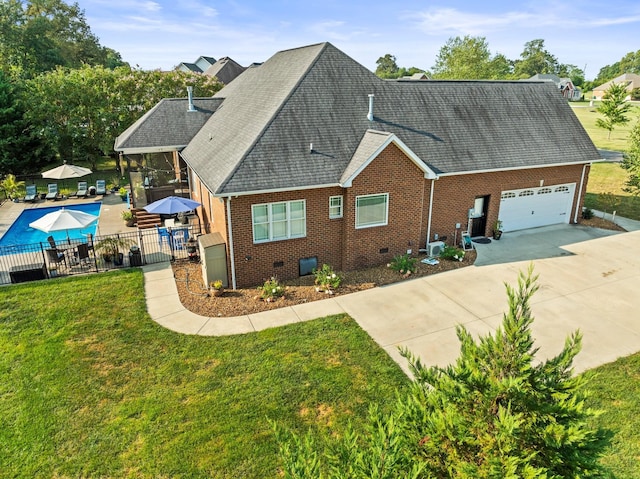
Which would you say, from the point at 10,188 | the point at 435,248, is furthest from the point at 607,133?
the point at 10,188

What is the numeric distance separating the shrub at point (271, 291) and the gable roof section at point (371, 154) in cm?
422

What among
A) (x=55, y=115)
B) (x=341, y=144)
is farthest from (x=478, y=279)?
(x=55, y=115)

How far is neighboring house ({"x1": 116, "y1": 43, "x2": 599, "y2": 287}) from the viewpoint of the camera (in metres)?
15.0

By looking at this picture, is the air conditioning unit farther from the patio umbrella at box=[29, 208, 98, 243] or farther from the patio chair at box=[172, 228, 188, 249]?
the patio umbrella at box=[29, 208, 98, 243]

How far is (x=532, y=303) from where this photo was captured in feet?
45.8

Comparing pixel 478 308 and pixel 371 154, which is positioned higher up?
pixel 371 154

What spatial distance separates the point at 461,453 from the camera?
456cm

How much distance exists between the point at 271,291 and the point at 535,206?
1414 cm

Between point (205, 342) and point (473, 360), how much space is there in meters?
8.68

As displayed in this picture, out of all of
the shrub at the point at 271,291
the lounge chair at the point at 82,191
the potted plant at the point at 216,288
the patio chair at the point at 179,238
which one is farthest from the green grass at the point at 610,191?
the lounge chair at the point at 82,191

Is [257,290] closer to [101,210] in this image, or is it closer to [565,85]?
[101,210]

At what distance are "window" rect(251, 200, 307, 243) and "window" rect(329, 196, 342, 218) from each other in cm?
105

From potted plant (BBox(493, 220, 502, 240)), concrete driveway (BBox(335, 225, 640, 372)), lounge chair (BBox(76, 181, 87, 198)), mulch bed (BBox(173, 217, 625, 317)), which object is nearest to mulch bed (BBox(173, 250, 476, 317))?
mulch bed (BBox(173, 217, 625, 317))

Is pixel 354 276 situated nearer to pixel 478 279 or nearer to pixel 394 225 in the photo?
pixel 394 225
